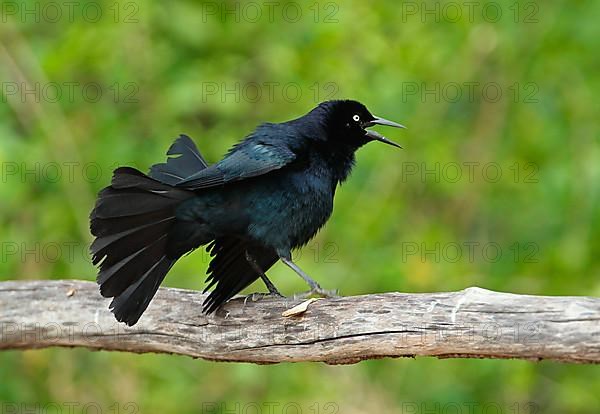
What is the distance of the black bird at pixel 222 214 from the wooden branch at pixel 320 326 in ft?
0.56

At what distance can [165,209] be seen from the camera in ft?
13.8

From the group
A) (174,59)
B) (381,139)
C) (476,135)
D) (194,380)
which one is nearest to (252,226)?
(381,139)

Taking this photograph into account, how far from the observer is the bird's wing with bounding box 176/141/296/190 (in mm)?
4164

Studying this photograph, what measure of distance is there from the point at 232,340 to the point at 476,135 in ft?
12.5

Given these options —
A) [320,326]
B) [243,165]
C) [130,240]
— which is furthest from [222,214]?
[320,326]

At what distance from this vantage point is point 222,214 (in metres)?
4.27

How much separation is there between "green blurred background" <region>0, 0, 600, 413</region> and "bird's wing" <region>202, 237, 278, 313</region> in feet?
3.69

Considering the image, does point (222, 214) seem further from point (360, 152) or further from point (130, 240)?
point (360, 152)

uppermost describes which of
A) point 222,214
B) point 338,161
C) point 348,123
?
point 348,123

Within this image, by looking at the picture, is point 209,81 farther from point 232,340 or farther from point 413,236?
point 232,340

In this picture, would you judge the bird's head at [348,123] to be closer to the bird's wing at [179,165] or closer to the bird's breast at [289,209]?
the bird's breast at [289,209]

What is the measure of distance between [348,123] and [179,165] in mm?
843

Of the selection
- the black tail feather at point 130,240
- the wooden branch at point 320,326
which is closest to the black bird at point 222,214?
the black tail feather at point 130,240

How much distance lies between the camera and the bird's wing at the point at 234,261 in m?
4.35
